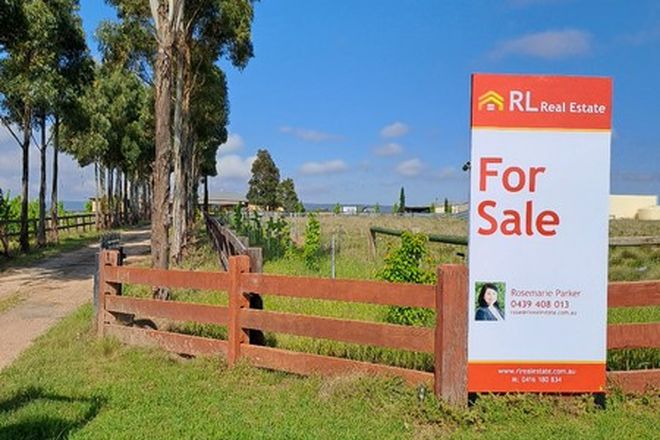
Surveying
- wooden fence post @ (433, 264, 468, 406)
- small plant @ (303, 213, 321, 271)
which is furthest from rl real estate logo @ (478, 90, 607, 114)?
small plant @ (303, 213, 321, 271)

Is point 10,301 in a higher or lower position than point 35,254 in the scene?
lower

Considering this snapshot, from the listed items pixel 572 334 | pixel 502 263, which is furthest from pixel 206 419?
pixel 572 334

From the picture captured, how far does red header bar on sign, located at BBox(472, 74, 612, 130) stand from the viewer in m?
4.75

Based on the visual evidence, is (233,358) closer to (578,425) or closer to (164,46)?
(578,425)

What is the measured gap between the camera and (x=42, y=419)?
4.65 m

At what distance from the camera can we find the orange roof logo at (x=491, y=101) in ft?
15.6

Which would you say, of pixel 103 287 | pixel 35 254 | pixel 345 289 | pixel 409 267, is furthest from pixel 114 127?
pixel 345 289

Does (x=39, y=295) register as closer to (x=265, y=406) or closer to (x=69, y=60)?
(x=265, y=406)

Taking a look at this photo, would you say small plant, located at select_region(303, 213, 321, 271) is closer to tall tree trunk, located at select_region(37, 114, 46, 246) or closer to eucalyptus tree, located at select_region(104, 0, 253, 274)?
eucalyptus tree, located at select_region(104, 0, 253, 274)

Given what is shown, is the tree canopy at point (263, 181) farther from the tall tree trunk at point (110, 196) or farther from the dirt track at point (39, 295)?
the dirt track at point (39, 295)

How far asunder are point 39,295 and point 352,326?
9540 millimetres

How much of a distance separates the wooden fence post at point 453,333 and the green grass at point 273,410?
0.47 feet

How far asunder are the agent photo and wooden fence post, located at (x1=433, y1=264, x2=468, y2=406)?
0.40 ft

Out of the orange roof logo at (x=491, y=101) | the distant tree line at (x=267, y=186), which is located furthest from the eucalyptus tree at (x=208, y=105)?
the distant tree line at (x=267, y=186)
